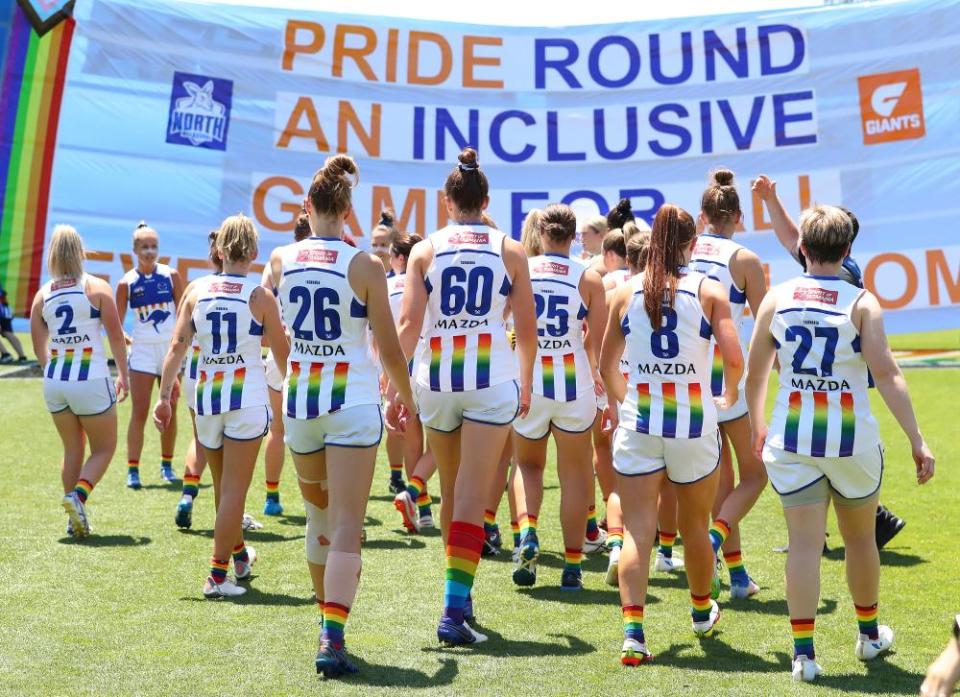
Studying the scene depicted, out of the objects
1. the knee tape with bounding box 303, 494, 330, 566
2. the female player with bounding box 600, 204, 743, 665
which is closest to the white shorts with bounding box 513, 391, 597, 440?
the female player with bounding box 600, 204, 743, 665

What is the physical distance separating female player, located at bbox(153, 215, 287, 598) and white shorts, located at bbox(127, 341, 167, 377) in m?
3.44

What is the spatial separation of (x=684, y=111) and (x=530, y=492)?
1254 centimetres

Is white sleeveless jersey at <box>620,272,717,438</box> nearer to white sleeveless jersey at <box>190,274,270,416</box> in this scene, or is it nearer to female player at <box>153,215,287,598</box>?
female player at <box>153,215,287,598</box>

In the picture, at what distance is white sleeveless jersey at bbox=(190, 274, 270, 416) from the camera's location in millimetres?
6926

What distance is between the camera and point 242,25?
1836 centimetres

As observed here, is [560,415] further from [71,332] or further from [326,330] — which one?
[71,332]

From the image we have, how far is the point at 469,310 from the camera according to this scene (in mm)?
5758

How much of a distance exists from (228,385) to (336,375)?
195 cm

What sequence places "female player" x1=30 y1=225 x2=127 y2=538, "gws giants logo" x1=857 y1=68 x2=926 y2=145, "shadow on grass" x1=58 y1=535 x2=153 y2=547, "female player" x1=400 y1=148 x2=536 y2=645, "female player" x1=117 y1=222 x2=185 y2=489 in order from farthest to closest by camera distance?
"gws giants logo" x1=857 y1=68 x2=926 y2=145 < "female player" x1=117 y1=222 x2=185 y2=489 < "female player" x1=30 y1=225 x2=127 y2=538 < "shadow on grass" x1=58 y1=535 x2=153 y2=547 < "female player" x1=400 y1=148 x2=536 y2=645

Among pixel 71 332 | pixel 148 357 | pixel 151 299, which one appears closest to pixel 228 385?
pixel 71 332

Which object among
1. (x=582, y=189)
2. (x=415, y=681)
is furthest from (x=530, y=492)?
(x=582, y=189)

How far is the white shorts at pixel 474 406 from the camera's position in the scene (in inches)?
223

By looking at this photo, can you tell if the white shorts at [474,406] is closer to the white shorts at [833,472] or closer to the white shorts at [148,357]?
the white shorts at [833,472]

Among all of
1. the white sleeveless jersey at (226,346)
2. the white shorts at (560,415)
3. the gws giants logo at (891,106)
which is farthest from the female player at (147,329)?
the gws giants logo at (891,106)
